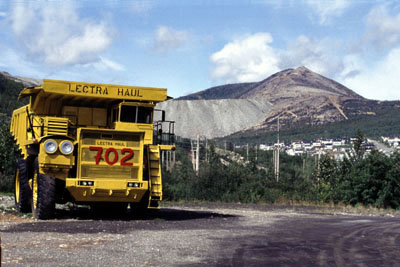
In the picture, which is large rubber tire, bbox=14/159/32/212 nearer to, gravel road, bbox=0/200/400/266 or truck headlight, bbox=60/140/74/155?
gravel road, bbox=0/200/400/266

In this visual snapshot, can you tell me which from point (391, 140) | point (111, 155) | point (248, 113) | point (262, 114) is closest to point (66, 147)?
point (111, 155)

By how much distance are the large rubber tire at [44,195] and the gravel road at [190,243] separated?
1.36 ft

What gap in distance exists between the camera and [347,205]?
34219 mm

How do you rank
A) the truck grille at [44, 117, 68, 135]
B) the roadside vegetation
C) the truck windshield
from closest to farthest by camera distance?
the truck grille at [44, 117, 68, 135] → the truck windshield → the roadside vegetation

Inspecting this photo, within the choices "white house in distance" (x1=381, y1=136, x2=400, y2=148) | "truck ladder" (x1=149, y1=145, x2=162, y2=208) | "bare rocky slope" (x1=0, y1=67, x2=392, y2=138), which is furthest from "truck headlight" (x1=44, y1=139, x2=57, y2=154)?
"bare rocky slope" (x1=0, y1=67, x2=392, y2=138)

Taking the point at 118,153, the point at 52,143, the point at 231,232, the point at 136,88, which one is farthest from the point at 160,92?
the point at 231,232

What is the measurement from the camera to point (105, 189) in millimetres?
16375

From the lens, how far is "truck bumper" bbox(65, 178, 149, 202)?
637 inches

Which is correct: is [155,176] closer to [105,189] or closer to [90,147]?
[105,189]

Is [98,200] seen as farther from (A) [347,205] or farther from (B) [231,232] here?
(A) [347,205]

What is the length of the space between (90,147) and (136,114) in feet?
7.04

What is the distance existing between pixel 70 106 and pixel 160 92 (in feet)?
9.91

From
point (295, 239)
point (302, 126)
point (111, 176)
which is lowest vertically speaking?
point (295, 239)

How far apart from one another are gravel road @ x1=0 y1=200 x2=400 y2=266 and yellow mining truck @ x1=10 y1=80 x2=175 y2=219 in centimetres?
90
